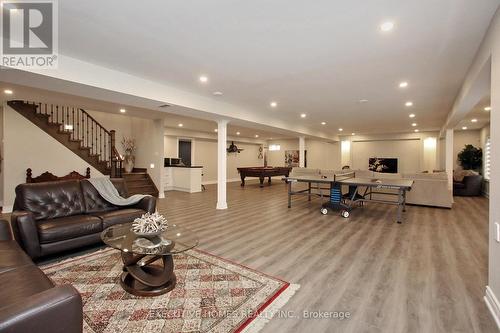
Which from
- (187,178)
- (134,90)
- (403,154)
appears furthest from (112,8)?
(403,154)

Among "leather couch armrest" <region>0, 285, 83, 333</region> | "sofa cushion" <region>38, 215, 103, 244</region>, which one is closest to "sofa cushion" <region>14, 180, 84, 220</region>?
"sofa cushion" <region>38, 215, 103, 244</region>

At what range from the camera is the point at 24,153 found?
19.8 feet

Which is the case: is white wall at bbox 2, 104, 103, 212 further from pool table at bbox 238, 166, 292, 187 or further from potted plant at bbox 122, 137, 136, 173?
pool table at bbox 238, 166, 292, 187

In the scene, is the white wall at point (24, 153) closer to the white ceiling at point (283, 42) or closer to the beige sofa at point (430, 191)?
the white ceiling at point (283, 42)

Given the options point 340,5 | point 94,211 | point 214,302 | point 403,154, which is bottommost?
point 214,302

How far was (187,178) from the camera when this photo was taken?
9.47 meters

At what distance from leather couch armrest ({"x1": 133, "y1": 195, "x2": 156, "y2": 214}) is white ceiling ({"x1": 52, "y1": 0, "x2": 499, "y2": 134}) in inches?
80.9

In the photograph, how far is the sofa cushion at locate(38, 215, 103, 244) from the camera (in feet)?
9.88

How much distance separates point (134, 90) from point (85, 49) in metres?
1.01

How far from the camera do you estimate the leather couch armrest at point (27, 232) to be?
2863mm

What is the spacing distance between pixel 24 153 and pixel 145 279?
19.8 feet

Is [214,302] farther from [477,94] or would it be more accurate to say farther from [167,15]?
[477,94]

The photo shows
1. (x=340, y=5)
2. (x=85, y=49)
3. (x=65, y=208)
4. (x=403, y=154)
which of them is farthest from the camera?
(x=403, y=154)

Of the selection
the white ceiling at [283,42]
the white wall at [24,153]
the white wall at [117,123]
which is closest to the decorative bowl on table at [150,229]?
the white ceiling at [283,42]
